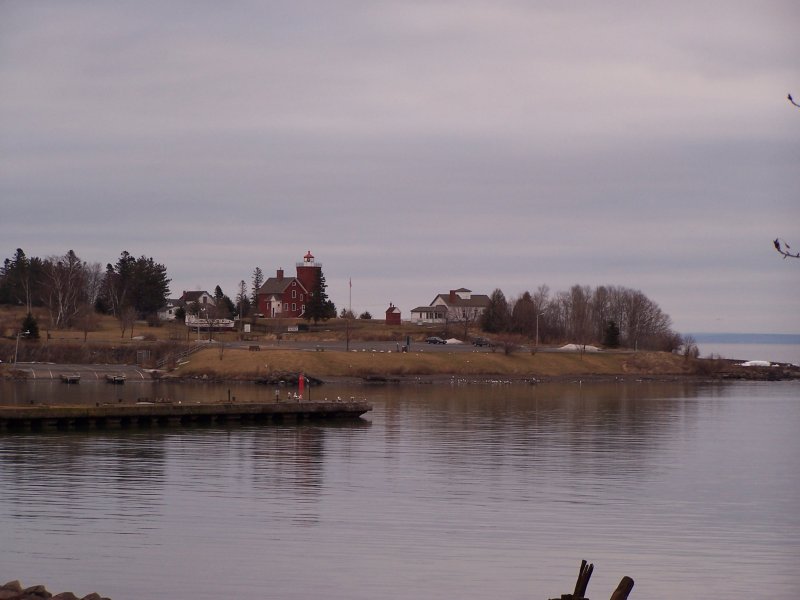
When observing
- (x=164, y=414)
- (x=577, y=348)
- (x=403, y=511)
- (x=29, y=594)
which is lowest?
(x=403, y=511)

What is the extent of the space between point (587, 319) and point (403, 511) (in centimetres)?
13446

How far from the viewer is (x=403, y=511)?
34.3m

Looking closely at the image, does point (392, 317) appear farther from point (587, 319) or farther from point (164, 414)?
point (164, 414)

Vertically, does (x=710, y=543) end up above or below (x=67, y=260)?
below

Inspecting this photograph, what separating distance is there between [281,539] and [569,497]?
12.1m

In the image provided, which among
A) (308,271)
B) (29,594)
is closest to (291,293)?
(308,271)

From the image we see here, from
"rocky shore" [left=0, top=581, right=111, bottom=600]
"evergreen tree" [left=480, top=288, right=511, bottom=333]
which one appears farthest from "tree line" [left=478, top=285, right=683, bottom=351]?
"rocky shore" [left=0, top=581, right=111, bottom=600]

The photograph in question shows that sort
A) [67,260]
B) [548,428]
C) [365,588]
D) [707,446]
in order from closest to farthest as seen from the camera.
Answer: [365,588], [707,446], [548,428], [67,260]

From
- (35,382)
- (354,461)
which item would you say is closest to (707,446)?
(354,461)

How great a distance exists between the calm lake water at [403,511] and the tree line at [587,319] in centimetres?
9401

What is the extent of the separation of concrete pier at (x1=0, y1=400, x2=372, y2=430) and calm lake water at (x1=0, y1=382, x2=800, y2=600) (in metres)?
1.81

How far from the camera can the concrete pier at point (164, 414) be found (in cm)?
5918

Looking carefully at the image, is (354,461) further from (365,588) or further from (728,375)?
(728,375)

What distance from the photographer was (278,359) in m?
107
